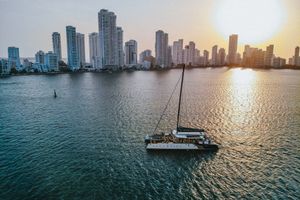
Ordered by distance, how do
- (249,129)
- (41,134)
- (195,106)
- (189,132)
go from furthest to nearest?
(195,106), (249,129), (41,134), (189,132)

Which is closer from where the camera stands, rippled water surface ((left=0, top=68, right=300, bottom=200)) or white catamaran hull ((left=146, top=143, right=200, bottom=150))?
rippled water surface ((left=0, top=68, right=300, bottom=200))

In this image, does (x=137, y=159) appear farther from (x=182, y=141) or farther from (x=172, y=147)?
(x=182, y=141)

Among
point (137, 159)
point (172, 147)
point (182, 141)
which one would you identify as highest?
point (182, 141)

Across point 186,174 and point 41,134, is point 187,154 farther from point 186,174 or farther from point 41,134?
point 41,134

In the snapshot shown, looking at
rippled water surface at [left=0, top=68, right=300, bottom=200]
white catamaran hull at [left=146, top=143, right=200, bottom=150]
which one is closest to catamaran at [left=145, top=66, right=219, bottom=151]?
white catamaran hull at [left=146, top=143, right=200, bottom=150]

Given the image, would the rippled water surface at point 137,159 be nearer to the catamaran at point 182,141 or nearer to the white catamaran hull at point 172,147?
the white catamaran hull at point 172,147

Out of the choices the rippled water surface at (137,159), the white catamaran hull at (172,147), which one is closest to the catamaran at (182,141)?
the white catamaran hull at (172,147)

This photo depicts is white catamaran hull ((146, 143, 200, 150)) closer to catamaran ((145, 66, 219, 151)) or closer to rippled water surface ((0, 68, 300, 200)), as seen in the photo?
catamaran ((145, 66, 219, 151))

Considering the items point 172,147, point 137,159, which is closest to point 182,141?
point 172,147

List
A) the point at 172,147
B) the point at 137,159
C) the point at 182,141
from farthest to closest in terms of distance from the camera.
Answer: the point at 182,141
the point at 172,147
the point at 137,159

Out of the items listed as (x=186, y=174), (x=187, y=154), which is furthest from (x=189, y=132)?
(x=186, y=174)

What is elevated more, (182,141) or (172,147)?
(182,141)
